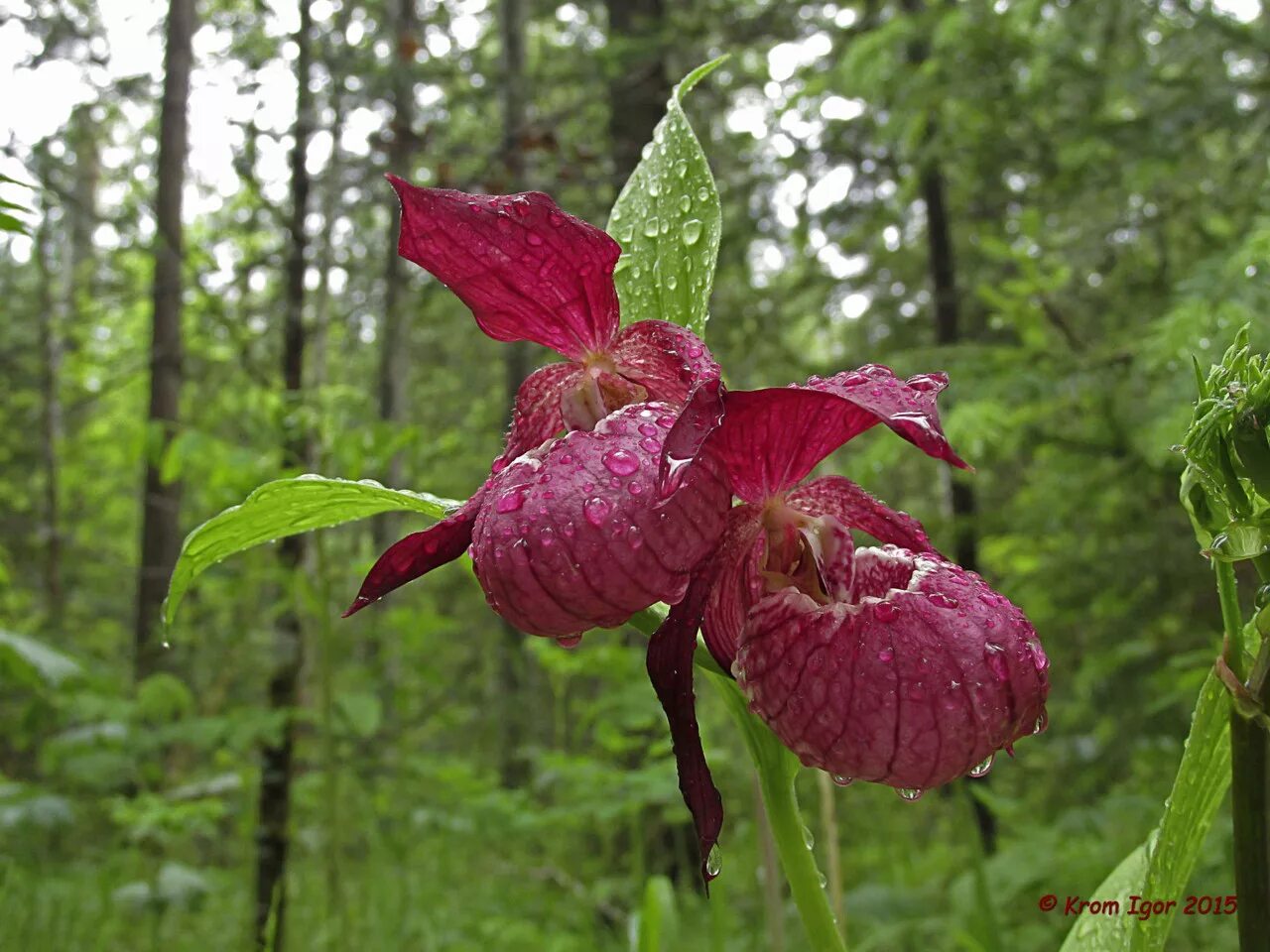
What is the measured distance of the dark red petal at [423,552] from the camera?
660 millimetres

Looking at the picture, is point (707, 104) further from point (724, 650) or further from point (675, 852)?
point (724, 650)

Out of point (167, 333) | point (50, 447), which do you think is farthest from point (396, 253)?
point (50, 447)

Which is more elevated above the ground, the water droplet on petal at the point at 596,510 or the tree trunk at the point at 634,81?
the tree trunk at the point at 634,81

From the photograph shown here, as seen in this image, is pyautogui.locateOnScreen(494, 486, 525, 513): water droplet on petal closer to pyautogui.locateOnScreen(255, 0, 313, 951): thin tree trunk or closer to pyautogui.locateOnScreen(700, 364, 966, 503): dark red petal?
pyautogui.locateOnScreen(700, 364, 966, 503): dark red petal

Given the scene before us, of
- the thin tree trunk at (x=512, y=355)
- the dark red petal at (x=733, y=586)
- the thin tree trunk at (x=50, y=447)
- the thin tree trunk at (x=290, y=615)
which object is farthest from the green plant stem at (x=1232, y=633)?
the thin tree trunk at (x=50, y=447)

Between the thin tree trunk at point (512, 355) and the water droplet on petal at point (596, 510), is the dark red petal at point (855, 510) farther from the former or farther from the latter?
the thin tree trunk at point (512, 355)

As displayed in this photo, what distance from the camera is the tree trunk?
4.65 meters

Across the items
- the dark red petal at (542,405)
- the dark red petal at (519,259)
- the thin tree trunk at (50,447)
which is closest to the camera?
the dark red petal at (519,259)

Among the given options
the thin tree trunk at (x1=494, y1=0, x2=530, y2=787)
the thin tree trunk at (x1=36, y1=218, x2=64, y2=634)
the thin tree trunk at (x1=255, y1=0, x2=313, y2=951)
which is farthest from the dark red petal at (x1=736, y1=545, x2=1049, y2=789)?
the thin tree trunk at (x1=36, y1=218, x2=64, y2=634)

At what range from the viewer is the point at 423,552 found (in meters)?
0.67

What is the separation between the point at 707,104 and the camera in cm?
547

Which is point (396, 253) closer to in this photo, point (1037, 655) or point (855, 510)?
point (855, 510)

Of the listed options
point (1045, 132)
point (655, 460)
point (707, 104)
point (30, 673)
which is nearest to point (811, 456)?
point (655, 460)

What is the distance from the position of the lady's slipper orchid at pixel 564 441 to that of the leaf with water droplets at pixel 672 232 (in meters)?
0.10
